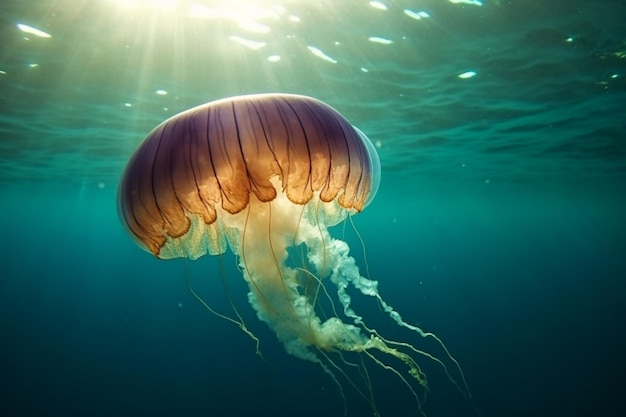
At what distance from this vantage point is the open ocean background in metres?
5.31

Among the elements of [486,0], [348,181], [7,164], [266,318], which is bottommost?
[7,164]

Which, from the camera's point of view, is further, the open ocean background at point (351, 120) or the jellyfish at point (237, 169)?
the open ocean background at point (351, 120)

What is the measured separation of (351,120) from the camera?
1011 centimetres

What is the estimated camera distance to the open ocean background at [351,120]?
5.31 meters

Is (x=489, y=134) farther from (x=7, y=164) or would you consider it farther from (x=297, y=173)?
(x=7, y=164)

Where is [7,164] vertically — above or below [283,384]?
above

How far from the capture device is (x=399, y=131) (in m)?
11.1

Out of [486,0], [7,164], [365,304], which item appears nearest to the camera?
[486,0]

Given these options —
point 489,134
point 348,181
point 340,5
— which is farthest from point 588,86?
point 348,181

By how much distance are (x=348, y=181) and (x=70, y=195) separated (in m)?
29.2

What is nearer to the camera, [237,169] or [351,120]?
[237,169]

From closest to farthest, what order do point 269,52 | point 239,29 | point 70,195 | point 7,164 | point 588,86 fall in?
1. point 239,29
2. point 269,52
3. point 588,86
4. point 7,164
5. point 70,195

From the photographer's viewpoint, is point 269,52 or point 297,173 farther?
point 269,52

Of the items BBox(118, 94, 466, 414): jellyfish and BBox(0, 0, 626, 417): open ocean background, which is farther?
BBox(0, 0, 626, 417): open ocean background
